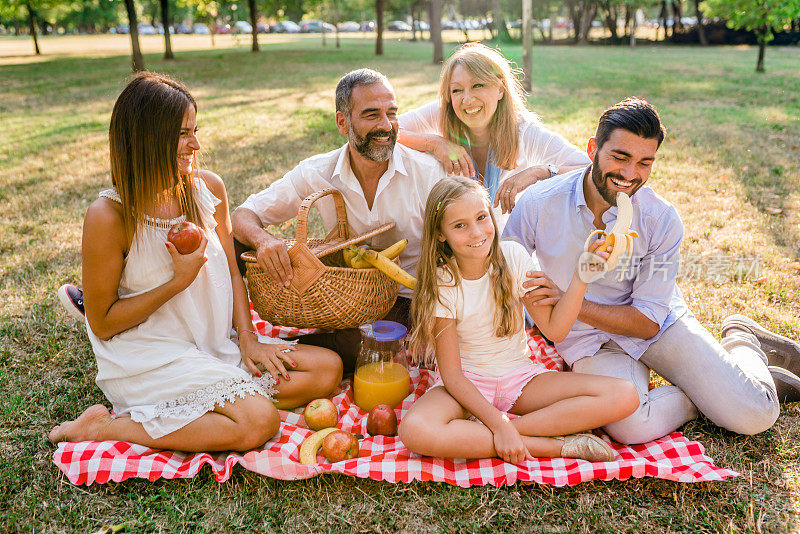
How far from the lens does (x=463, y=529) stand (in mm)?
2414

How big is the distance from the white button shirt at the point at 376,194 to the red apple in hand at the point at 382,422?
1005mm

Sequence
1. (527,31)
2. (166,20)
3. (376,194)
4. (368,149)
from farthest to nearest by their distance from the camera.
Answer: (166,20), (527,31), (376,194), (368,149)

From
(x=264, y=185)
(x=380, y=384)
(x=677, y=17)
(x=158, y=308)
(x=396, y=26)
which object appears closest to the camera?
(x=158, y=308)

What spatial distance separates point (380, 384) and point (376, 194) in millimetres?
1162

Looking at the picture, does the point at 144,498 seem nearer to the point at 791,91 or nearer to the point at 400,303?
the point at 400,303

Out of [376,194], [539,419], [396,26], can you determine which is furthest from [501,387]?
[396,26]

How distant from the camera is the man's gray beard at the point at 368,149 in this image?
349 centimetres

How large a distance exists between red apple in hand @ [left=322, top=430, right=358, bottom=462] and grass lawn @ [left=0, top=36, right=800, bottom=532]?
140 millimetres

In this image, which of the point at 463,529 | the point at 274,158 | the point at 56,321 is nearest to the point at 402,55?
the point at 274,158

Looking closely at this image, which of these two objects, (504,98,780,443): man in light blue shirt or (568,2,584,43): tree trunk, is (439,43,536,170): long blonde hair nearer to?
(504,98,780,443): man in light blue shirt

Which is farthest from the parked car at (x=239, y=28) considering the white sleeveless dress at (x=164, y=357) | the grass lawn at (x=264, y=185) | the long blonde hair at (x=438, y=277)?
the long blonde hair at (x=438, y=277)

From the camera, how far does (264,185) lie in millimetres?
6785

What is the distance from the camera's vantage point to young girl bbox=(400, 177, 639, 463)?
8.97 feet

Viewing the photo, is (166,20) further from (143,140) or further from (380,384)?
(380,384)
